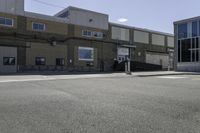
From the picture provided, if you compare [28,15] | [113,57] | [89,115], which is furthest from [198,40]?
[89,115]

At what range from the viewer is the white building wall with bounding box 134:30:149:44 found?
44634mm

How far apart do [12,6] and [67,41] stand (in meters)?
8.76

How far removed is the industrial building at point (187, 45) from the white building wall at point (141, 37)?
11469 mm

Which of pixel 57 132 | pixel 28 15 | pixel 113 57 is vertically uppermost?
pixel 28 15

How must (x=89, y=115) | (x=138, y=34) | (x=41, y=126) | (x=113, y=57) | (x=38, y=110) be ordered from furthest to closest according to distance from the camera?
(x=138, y=34)
(x=113, y=57)
(x=38, y=110)
(x=89, y=115)
(x=41, y=126)

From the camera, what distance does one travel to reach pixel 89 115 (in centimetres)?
552

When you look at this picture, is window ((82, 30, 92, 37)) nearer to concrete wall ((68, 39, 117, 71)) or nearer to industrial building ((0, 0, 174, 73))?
industrial building ((0, 0, 174, 73))

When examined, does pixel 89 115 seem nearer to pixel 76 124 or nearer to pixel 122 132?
pixel 76 124

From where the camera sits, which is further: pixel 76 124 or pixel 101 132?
pixel 76 124

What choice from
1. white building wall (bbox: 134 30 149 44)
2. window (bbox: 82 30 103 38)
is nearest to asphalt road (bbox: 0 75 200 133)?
window (bbox: 82 30 103 38)

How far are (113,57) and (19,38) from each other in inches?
632

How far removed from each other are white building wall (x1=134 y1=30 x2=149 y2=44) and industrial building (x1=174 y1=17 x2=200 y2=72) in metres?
11.5

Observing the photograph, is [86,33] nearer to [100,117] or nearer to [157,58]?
[157,58]

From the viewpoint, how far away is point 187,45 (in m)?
31.7
